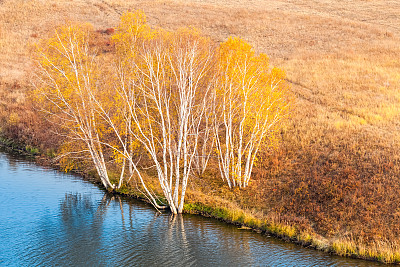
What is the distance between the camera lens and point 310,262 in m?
18.7

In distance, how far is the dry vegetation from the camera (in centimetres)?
2334

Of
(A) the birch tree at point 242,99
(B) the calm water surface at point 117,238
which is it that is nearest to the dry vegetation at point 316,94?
(A) the birch tree at point 242,99

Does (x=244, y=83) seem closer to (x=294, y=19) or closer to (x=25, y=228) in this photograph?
(x=25, y=228)

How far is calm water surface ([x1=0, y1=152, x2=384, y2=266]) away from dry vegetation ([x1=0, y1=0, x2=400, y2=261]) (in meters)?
3.04

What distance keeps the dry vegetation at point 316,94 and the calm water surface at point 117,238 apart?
304cm

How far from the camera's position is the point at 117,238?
67.8ft

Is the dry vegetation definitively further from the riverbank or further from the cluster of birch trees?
the cluster of birch trees

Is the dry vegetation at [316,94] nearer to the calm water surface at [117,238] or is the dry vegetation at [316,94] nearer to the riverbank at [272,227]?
the riverbank at [272,227]

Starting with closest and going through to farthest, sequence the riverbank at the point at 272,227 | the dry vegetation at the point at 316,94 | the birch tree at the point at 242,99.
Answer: the riverbank at the point at 272,227
the dry vegetation at the point at 316,94
the birch tree at the point at 242,99

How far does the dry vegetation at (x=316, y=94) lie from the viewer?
919 inches

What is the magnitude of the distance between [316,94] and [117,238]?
105 feet

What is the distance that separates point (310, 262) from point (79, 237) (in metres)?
11.9

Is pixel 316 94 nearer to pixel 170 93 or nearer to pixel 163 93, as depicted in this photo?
pixel 163 93

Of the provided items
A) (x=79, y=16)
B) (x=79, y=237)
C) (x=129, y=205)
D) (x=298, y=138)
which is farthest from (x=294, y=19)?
(x=79, y=237)
